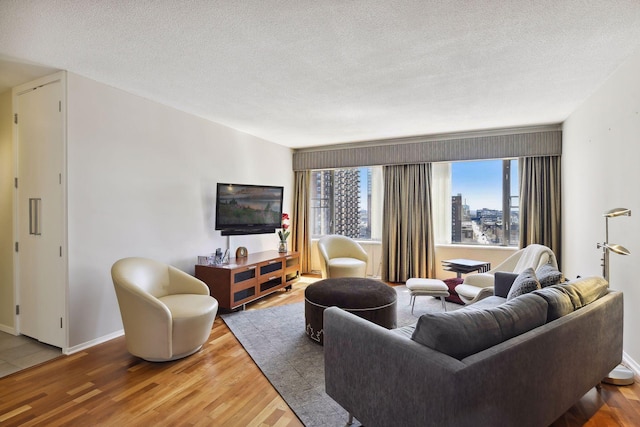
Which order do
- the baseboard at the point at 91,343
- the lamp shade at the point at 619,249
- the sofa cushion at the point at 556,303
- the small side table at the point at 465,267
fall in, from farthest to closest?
the small side table at the point at 465,267 < the baseboard at the point at 91,343 < the lamp shade at the point at 619,249 < the sofa cushion at the point at 556,303

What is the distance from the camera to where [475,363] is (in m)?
1.38

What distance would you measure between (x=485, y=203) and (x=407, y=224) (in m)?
1.34

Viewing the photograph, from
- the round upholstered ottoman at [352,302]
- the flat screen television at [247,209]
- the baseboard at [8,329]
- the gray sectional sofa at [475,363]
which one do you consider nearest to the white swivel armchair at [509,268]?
the round upholstered ottoman at [352,302]

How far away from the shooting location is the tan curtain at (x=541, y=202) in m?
4.77

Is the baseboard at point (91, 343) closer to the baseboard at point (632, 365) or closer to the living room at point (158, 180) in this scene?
the living room at point (158, 180)

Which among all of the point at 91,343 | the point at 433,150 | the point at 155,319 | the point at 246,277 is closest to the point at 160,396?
the point at 155,319

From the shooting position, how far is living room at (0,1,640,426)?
8.91 feet

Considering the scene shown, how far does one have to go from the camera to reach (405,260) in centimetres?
570

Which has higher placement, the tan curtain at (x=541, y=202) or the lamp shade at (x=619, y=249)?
the tan curtain at (x=541, y=202)

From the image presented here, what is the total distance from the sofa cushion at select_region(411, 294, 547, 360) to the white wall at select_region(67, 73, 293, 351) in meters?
3.06

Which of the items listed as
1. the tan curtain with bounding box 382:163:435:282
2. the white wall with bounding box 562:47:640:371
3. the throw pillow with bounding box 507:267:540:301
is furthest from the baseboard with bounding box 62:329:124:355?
the white wall with bounding box 562:47:640:371

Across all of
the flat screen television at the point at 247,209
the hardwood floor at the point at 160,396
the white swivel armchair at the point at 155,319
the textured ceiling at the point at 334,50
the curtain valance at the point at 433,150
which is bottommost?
the hardwood floor at the point at 160,396

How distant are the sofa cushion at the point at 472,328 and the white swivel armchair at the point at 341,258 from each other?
324 centimetres

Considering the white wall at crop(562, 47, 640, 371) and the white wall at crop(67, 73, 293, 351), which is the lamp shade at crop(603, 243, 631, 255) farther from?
Answer: the white wall at crop(67, 73, 293, 351)
